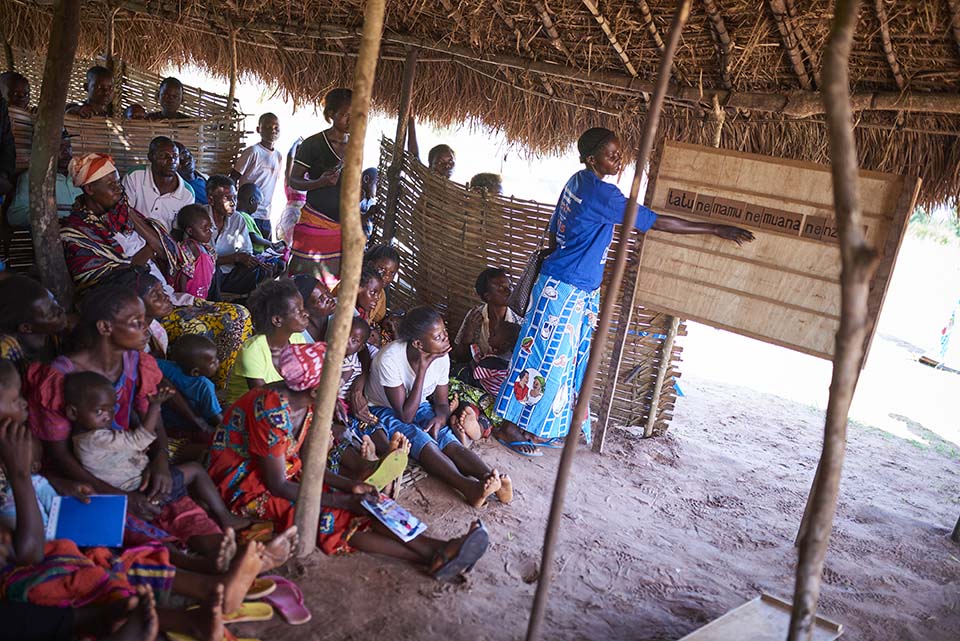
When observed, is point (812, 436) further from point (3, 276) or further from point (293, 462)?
point (3, 276)

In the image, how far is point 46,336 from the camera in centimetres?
340

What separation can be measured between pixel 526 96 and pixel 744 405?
345 cm

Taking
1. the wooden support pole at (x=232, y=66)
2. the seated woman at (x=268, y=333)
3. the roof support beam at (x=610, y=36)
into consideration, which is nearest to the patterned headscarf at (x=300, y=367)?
the seated woman at (x=268, y=333)

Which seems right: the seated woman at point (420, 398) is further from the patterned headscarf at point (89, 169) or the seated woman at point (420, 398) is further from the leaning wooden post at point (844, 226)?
the leaning wooden post at point (844, 226)

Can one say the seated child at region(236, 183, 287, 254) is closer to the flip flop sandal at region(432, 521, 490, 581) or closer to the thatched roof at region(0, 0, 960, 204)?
the thatched roof at region(0, 0, 960, 204)

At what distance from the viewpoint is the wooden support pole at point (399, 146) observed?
6461 millimetres

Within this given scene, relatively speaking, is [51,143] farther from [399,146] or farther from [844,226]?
[844,226]

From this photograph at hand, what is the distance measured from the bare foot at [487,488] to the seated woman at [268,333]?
121 centimetres

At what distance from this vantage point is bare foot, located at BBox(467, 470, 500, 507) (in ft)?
13.2

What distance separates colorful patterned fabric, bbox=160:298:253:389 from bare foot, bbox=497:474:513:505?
1599mm

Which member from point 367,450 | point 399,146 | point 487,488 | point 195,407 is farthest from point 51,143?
point 399,146

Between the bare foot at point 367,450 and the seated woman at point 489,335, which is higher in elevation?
the seated woman at point 489,335

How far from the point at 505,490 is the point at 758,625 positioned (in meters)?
1.45

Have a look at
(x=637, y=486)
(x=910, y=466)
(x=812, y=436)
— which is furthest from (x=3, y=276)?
(x=910, y=466)
